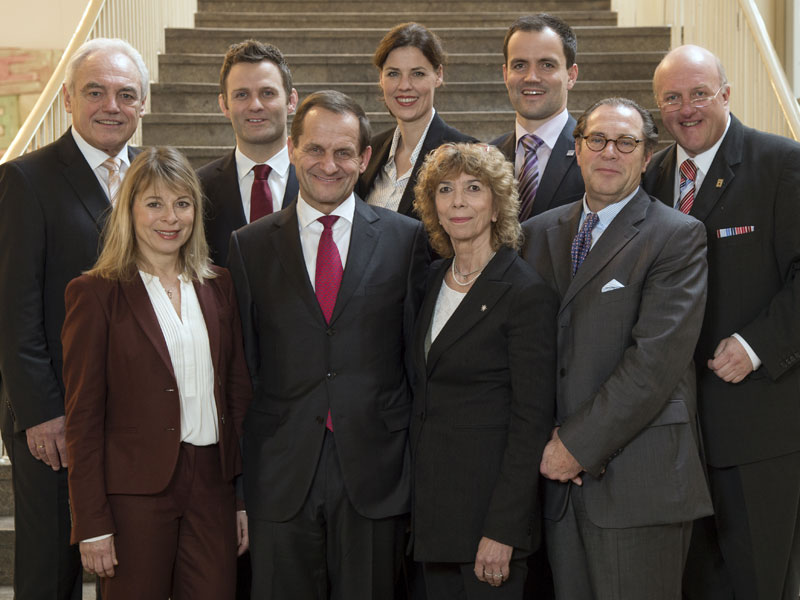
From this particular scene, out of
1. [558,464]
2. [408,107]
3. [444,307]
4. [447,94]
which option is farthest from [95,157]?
[447,94]

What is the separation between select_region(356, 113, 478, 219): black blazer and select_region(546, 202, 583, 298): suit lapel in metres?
0.59

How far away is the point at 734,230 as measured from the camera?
255cm

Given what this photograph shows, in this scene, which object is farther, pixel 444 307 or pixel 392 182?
pixel 392 182

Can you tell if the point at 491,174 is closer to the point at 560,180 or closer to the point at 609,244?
the point at 609,244

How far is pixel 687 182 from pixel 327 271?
1.14m

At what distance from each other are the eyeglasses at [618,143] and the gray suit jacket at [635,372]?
0.15 meters

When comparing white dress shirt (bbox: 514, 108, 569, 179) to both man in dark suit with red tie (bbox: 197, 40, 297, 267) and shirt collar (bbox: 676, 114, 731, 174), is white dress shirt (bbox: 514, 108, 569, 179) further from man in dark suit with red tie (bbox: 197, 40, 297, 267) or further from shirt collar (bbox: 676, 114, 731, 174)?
man in dark suit with red tie (bbox: 197, 40, 297, 267)

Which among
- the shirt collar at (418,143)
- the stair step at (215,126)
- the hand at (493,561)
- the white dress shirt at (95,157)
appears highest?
the stair step at (215,126)

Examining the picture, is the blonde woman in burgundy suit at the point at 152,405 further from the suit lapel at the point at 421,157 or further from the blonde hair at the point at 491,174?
the suit lapel at the point at 421,157

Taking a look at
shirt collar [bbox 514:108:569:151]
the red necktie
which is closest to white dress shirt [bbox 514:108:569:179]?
shirt collar [bbox 514:108:569:151]

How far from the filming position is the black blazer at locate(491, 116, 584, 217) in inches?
112

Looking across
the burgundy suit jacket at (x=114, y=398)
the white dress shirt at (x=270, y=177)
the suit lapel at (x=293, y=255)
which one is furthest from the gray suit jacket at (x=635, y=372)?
the white dress shirt at (x=270, y=177)

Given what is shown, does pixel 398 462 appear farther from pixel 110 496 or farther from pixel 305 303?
pixel 110 496

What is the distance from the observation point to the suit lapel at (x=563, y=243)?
238cm
